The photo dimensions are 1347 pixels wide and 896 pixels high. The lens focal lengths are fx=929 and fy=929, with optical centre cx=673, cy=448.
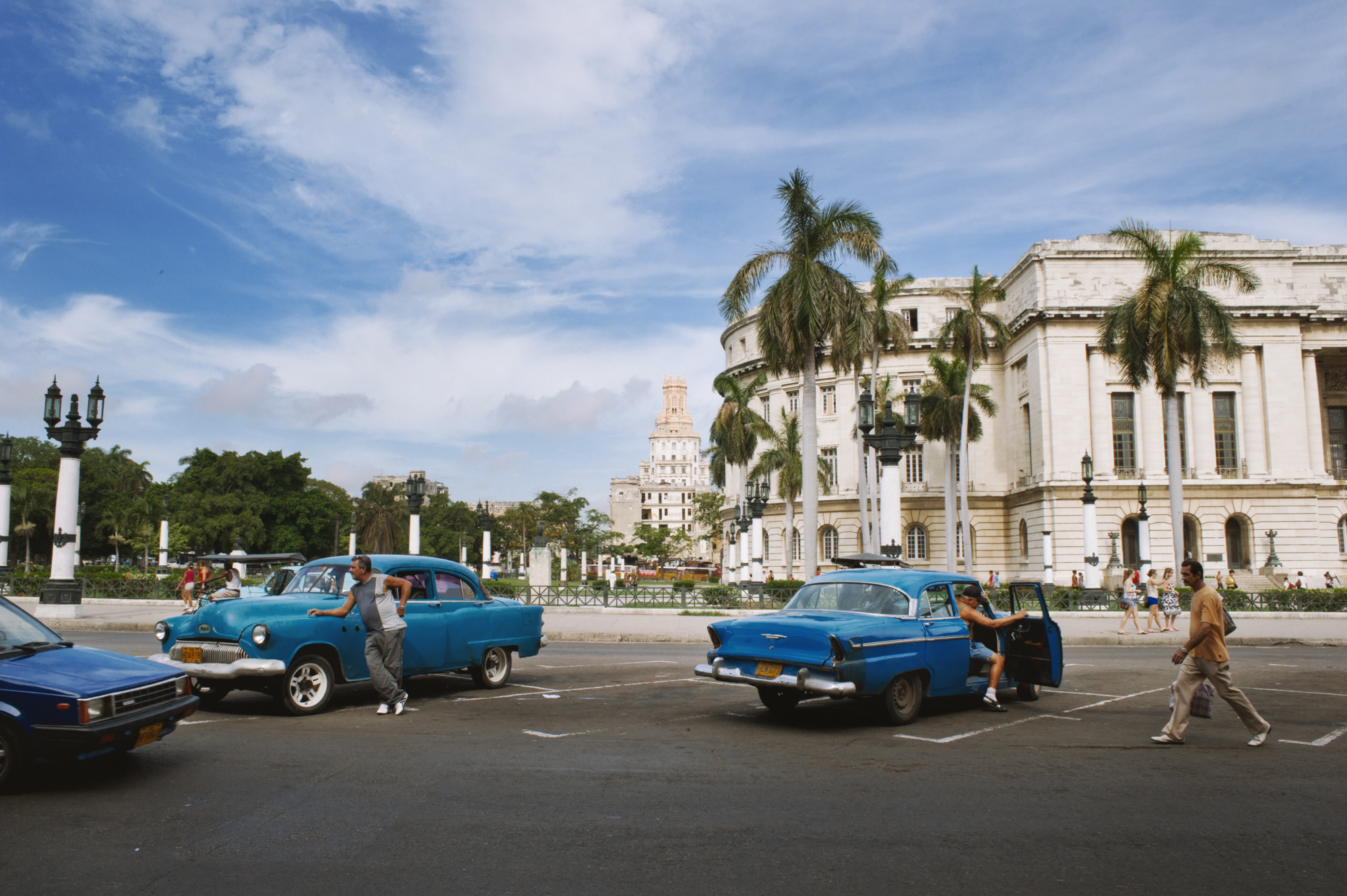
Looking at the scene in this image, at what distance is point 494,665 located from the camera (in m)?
12.3

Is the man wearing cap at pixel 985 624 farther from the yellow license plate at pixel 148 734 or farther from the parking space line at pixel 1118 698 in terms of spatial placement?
the yellow license plate at pixel 148 734

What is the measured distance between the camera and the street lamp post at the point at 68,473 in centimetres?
2666

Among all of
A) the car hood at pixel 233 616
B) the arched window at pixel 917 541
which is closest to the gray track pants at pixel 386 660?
the car hood at pixel 233 616

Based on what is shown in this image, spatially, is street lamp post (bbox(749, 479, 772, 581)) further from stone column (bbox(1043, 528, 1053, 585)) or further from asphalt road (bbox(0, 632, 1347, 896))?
asphalt road (bbox(0, 632, 1347, 896))

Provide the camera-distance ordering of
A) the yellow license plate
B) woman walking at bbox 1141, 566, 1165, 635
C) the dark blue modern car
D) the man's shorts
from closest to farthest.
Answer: the dark blue modern car, the yellow license plate, the man's shorts, woman walking at bbox 1141, 566, 1165, 635

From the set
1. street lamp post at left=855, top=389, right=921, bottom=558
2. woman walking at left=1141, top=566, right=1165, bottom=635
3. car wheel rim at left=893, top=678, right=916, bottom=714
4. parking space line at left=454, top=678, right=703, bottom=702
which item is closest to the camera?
car wheel rim at left=893, top=678, right=916, bottom=714

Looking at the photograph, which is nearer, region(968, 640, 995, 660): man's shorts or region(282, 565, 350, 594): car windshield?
region(282, 565, 350, 594): car windshield

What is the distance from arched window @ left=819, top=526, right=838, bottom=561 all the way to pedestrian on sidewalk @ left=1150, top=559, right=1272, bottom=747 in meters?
51.8

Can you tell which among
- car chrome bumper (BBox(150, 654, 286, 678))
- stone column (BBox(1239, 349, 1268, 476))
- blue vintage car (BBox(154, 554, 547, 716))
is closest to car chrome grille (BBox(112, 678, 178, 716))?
blue vintage car (BBox(154, 554, 547, 716))

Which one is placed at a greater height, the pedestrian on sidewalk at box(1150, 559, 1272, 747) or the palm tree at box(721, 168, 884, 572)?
the palm tree at box(721, 168, 884, 572)

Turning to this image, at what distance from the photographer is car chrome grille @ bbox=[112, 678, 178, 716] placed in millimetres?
6617

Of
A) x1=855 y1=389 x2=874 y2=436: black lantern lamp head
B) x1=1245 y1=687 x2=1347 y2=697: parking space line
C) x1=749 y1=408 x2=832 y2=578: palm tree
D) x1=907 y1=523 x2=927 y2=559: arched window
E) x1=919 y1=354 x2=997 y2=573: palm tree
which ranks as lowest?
x1=1245 y1=687 x2=1347 y2=697: parking space line

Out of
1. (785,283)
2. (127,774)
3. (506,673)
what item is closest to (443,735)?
(127,774)

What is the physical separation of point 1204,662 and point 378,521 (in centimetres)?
7812
